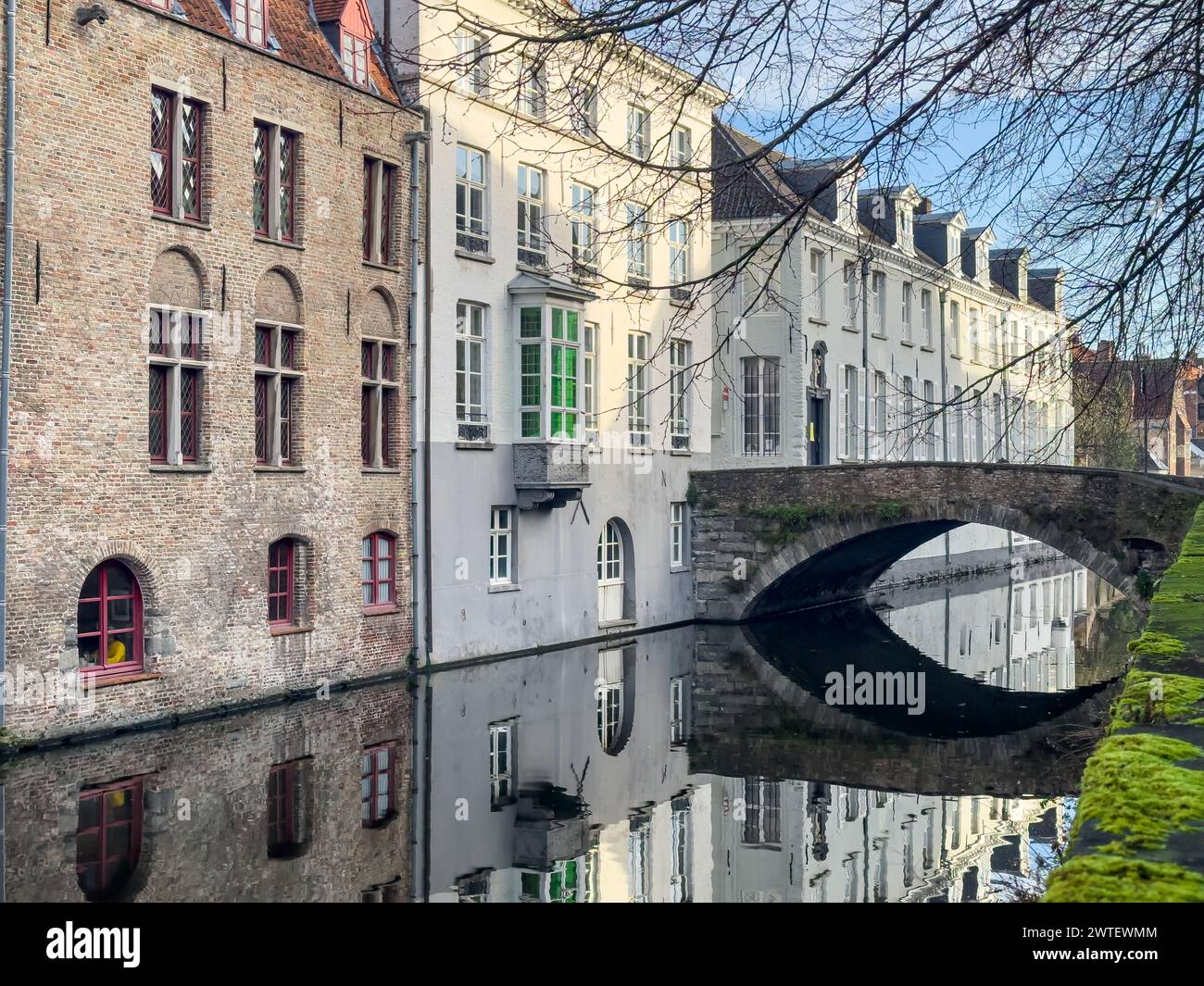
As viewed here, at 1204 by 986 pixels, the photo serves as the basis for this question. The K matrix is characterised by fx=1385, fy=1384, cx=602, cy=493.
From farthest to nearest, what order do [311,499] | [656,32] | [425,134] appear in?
[425,134]
[311,499]
[656,32]

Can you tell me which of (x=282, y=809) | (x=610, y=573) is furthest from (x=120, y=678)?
(x=610, y=573)

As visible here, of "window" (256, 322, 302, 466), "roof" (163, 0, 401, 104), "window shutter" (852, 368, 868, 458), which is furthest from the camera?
"window shutter" (852, 368, 868, 458)

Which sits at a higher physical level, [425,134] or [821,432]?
[425,134]

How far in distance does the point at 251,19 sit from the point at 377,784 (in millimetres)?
10410

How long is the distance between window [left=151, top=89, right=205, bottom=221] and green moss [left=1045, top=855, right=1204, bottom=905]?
14.6m

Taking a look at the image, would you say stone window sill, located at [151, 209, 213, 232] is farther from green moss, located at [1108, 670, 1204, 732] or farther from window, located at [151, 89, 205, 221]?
green moss, located at [1108, 670, 1204, 732]

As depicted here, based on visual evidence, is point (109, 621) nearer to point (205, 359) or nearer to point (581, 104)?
point (205, 359)

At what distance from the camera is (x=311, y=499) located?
18.5 m

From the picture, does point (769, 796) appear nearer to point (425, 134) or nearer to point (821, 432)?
point (425, 134)

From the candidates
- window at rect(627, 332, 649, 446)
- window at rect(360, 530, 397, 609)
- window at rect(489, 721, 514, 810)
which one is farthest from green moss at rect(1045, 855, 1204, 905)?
window at rect(627, 332, 649, 446)

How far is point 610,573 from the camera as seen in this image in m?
26.5

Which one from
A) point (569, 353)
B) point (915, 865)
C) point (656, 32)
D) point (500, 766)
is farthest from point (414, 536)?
point (656, 32)

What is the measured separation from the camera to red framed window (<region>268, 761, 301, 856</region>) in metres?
10.6

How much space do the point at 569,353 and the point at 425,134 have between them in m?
4.56
